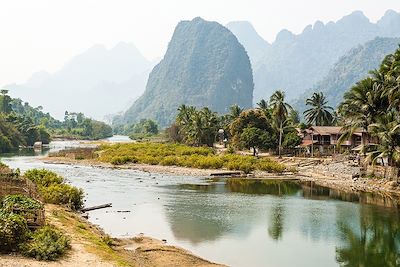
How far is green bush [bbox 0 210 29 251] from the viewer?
19.5m

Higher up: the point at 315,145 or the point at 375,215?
the point at 315,145

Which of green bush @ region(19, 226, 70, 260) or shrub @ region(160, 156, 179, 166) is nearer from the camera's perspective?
green bush @ region(19, 226, 70, 260)

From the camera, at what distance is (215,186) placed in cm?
5462

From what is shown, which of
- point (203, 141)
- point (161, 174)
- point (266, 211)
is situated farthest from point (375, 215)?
point (203, 141)

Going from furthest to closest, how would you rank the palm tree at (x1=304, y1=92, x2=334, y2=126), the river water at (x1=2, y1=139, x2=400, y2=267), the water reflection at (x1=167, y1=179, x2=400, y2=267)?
1. the palm tree at (x1=304, y1=92, x2=334, y2=126)
2. the water reflection at (x1=167, y1=179, x2=400, y2=267)
3. the river water at (x1=2, y1=139, x2=400, y2=267)

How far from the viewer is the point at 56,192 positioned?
34875mm

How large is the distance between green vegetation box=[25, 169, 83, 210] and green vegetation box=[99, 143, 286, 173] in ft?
110

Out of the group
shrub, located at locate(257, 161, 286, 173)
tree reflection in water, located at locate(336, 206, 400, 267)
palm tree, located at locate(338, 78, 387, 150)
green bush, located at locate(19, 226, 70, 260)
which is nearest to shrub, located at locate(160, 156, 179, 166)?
shrub, located at locate(257, 161, 286, 173)

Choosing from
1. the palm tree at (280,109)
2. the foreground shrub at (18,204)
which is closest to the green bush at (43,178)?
the foreground shrub at (18,204)

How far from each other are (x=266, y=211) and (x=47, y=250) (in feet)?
76.2

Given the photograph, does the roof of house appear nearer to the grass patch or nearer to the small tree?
the small tree

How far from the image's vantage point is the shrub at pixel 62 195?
1351 inches

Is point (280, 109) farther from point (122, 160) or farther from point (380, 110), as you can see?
point (122, 160)

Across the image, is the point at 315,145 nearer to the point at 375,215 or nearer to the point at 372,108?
the point at 372,108
